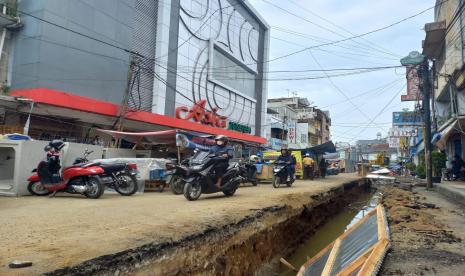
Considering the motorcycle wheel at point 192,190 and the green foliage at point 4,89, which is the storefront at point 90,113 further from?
the motorcycle wheel at point 192,190

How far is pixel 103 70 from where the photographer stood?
1762 centimetres

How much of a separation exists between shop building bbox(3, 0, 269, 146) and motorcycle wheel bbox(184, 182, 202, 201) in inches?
304

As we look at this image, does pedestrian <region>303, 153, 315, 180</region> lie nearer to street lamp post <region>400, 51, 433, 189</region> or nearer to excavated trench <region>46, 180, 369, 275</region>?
street lamp post <region>400, 51, 433, 189</region>

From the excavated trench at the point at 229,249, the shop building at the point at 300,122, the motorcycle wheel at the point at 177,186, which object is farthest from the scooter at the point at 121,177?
the shop building at the point at 300,122

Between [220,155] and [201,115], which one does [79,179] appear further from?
[201,115]

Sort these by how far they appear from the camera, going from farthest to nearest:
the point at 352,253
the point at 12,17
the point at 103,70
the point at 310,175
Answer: the point at 310,175
the point at 103,70
the point at 12,17
the point at 352,253

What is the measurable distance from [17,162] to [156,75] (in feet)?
40.4

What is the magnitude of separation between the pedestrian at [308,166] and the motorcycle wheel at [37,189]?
15.1 meters

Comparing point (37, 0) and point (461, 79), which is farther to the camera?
point (461, 79)

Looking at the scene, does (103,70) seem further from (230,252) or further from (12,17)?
(230,252)

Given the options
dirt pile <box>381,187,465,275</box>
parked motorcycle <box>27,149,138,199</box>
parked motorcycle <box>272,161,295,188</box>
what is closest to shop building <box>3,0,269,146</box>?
parked motorcycle <box>27,149,138,199</box>

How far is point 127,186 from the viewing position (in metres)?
10.3

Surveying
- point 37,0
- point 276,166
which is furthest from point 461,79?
point 37,0

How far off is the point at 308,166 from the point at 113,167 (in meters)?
14.4
